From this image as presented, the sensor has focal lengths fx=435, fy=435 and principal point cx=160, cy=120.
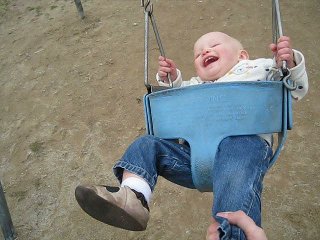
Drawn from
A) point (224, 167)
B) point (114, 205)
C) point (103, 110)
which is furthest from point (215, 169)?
point (103, 110)

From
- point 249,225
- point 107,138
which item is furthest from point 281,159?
point 249,225

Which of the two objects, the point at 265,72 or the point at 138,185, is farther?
the point at 265,72

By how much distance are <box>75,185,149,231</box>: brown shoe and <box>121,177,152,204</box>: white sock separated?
35mm

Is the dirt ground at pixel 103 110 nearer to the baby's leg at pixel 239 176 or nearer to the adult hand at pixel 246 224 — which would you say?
the baby's leg at pixel 239 176

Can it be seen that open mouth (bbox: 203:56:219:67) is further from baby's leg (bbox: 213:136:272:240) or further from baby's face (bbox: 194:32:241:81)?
baby's leg (bbox: 213:136:272:240)

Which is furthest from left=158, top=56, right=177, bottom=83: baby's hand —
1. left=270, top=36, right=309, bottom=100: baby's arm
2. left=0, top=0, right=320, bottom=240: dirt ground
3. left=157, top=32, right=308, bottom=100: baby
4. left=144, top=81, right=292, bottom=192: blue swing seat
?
left=0, top=0, right=320, bottom=240: dirt ground

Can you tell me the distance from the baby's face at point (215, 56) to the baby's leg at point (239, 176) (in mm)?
307

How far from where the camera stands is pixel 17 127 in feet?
9.11

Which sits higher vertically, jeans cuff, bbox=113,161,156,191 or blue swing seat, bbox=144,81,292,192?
blue swing seat, bbox=144,81,292,192

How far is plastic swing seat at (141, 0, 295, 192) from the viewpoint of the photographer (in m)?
1.17

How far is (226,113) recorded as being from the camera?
46.5 inches

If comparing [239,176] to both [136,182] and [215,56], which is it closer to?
[136,182]

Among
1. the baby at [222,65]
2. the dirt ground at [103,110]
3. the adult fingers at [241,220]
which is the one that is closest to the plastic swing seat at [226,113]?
the baby at [222,65]

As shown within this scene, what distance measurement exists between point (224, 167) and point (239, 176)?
0.05m
